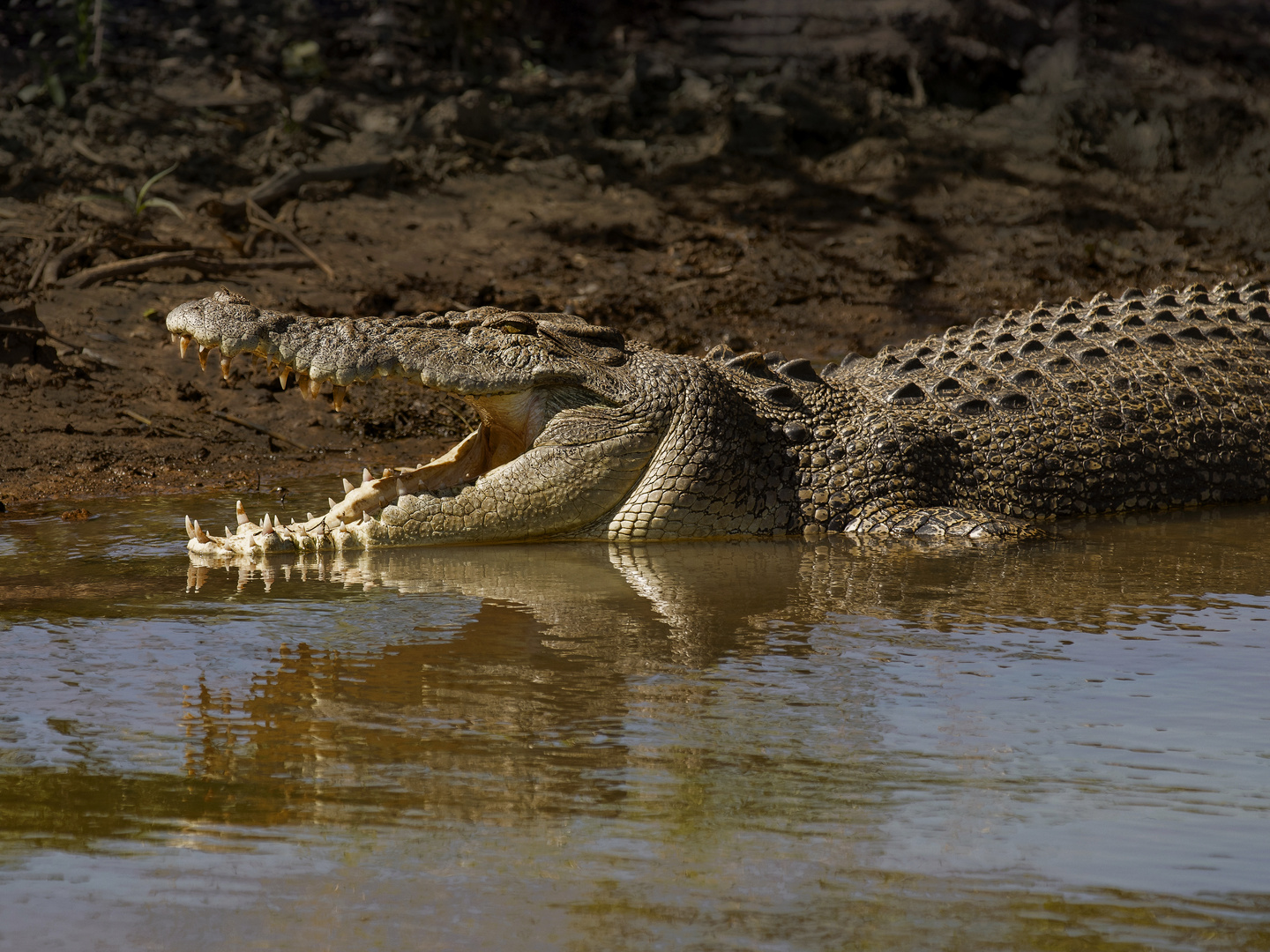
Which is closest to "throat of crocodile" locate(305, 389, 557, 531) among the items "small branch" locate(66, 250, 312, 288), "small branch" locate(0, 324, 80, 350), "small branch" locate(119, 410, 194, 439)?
"small branch" locate(119, 410, 194, 439)

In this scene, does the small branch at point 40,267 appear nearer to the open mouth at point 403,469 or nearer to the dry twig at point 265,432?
the dry twig at point 265,432

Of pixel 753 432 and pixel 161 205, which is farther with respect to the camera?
pixel 161 205

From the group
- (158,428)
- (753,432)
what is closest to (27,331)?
(158,428)

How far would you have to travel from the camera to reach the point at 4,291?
717cm

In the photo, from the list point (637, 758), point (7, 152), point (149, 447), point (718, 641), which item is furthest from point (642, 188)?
point (637, 758)

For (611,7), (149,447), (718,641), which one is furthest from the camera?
(611,7)

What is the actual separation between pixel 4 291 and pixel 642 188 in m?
5.07

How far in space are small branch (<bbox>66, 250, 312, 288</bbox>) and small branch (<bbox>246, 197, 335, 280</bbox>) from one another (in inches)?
17.4

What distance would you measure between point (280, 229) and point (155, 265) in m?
1.14

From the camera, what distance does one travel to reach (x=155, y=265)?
A: 302 inches

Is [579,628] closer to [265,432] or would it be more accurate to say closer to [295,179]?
[265,432]

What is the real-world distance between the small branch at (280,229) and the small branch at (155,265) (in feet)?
1.45

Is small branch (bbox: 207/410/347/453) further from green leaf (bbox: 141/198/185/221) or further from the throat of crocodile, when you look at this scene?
green leaf (bbox: 141/198/185/221)

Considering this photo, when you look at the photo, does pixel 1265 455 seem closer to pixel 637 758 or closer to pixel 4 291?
pixel 637 758
